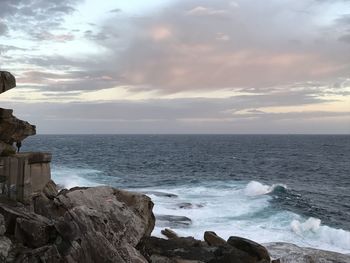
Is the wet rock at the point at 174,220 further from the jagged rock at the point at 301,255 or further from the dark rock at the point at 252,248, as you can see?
the dark rock at the point at 252,248

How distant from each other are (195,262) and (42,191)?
731 cm

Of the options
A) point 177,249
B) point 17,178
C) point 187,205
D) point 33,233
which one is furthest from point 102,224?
point 187,205

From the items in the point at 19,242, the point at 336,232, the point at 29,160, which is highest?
the point at 29,160

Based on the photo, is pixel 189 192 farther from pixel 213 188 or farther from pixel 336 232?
pixel 336 232

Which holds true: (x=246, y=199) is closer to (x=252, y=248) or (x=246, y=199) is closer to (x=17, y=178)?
(x=252, y=248)

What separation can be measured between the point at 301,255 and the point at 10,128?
52.0 feet

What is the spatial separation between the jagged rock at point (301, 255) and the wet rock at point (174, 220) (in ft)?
24.4

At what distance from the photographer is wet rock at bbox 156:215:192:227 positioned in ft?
108

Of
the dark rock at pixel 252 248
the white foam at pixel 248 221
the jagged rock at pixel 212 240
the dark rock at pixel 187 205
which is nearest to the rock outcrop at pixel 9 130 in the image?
the jagged rock at pixel 212 240

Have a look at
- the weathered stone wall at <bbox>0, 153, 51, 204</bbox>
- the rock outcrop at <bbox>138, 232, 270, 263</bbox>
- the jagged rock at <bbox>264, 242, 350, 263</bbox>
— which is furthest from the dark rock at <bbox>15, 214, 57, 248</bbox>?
the jagged rock at <bbox>264, 242, 350, 263</bbox>

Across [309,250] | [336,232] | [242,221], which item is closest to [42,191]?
[309,250]

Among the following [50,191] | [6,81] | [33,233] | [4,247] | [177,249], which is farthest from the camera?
[50,191]

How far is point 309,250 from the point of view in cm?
2653

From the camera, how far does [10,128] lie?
67.8 ft
